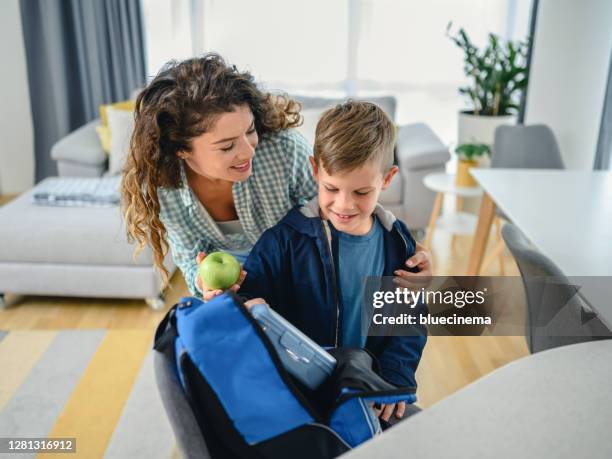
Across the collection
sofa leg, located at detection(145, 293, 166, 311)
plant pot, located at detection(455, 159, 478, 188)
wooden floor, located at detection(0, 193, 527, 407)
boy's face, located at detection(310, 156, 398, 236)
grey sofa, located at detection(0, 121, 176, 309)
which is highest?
boy's face, located at detection(310, 156, 398, 236)

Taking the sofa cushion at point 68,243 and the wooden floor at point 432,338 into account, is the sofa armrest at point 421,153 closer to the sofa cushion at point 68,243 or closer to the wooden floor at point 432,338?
the wooden floor at point 432,338

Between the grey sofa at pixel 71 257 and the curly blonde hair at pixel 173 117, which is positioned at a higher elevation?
the curly blonde hair at pixel 173 117

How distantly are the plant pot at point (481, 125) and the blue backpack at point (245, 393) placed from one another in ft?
10.7

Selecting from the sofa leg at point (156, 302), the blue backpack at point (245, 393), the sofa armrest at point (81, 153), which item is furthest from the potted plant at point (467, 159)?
the blue backpack at point (245, 393)

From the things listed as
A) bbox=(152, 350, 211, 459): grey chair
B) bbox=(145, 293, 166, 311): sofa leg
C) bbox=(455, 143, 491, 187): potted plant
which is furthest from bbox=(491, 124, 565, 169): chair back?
bbox=(152, 350, 211, 459): grey chair

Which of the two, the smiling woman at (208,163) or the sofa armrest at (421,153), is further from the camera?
the sofa armrest at (421,153)

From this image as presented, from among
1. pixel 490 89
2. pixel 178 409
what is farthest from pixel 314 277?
pixel 490 89

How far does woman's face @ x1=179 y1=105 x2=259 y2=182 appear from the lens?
1.28 metres

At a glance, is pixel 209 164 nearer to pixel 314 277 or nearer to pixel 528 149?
pixel 314 277

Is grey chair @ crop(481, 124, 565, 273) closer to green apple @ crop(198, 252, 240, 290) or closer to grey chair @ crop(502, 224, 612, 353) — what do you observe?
grey chair @ crop(502, 224, 612, 353)

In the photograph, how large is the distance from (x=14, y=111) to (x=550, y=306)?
12.7ft

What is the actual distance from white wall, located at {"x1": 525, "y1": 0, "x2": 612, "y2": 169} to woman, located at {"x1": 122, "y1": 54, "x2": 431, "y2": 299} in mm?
2446

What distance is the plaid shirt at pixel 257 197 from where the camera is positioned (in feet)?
4.80

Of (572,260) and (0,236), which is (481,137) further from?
(0,236)
